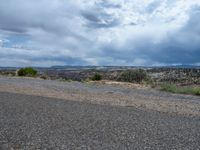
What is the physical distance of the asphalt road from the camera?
1186 centimetres

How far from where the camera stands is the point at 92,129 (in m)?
14.2

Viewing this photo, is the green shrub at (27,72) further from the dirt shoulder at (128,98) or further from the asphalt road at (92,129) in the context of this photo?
the asphalt road at (92,129)

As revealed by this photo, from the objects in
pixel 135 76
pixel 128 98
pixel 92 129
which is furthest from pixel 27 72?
pixel 92 129

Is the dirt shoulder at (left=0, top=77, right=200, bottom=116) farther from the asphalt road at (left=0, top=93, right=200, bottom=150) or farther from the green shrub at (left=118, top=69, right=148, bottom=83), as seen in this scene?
the green shrub at (left=118, top=69, right=148, bottom=83)

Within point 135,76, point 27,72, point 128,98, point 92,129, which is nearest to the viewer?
point 92,129

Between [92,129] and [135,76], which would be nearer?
[92,129]

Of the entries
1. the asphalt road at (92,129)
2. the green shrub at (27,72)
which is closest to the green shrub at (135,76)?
the green shrub at (27,72)

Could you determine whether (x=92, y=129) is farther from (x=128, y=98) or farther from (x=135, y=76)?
(x=135, y=76)

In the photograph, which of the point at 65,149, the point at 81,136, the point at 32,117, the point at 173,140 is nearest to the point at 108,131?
the point at 81,136

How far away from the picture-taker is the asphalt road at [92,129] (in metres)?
11.9

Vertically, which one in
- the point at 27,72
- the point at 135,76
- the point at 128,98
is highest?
the point at 27,72

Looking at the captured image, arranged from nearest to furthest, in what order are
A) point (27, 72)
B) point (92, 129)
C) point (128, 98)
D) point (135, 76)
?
point (92, 129) → point (128, 98) → point (135, 76) → point (27, 72)

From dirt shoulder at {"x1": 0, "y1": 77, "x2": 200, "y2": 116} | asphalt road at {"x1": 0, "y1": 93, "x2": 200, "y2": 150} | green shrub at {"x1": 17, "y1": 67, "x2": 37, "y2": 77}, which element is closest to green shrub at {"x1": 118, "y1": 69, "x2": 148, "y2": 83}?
green shrub at {"x1": 17, "y1": 67, "x2": 37, "y2": 77}

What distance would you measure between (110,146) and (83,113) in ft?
23.3
